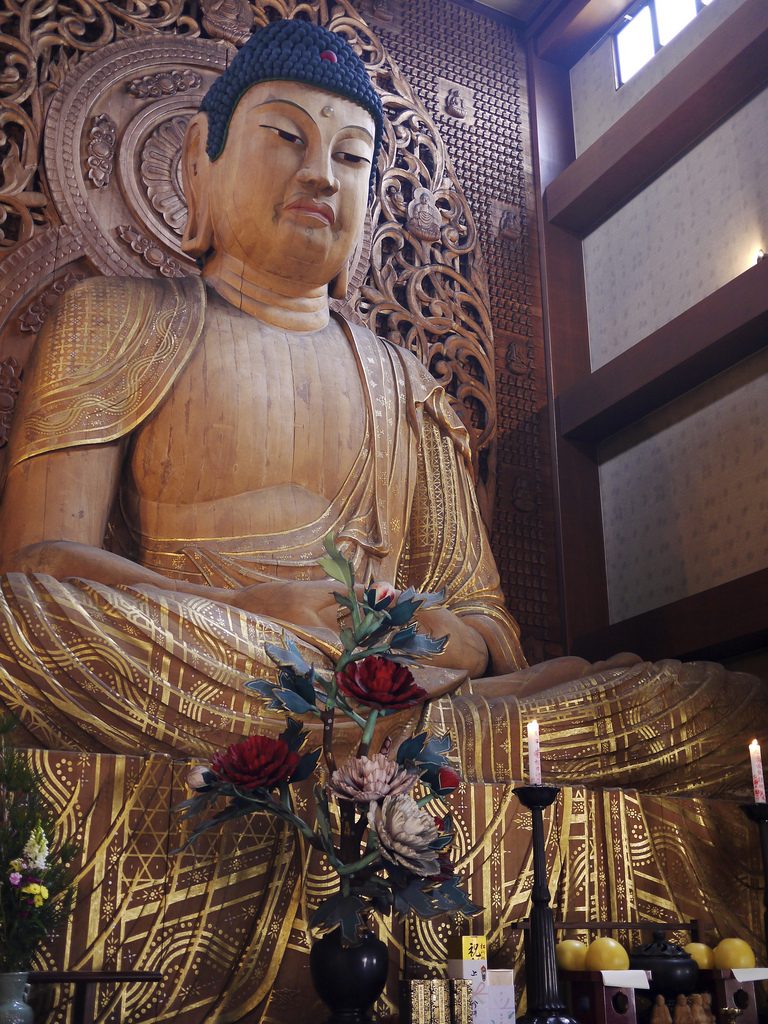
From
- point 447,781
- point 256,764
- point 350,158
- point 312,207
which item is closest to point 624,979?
point 447,781

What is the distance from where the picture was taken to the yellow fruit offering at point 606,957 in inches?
81.4

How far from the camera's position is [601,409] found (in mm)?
3916

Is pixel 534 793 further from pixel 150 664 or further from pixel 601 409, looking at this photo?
pixel 601 409

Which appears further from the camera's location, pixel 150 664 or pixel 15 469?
pixel 15 469

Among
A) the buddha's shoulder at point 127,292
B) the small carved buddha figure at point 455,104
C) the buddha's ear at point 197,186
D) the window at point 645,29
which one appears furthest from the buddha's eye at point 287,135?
the window at point 645,29

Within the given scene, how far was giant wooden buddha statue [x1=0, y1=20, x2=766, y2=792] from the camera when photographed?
2303mm

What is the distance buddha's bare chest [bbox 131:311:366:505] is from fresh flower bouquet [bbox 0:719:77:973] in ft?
4.50

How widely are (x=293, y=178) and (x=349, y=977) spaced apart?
221 cm

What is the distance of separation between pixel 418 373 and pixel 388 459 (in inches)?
14.5

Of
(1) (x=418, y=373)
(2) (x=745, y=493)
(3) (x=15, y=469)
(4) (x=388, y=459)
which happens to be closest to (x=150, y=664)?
(3) (x=15, y=469)

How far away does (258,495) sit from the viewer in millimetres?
3199

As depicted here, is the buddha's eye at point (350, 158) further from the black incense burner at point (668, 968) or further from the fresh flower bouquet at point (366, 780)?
the black incense burner at point (668, 968)

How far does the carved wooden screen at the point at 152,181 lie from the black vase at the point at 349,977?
80.7 inches

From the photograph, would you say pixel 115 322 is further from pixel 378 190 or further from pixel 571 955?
pixel 571 955
